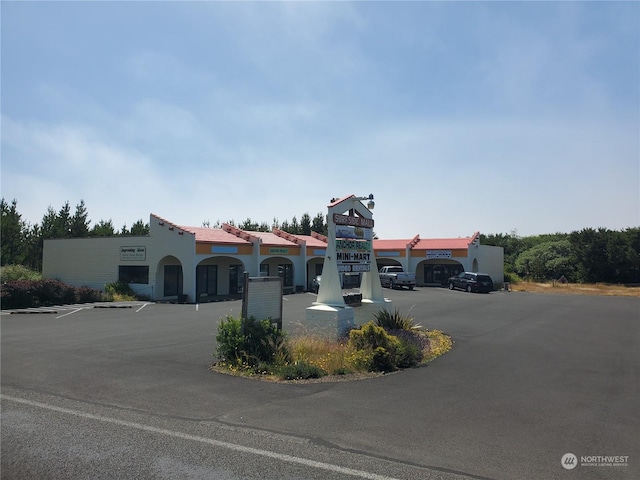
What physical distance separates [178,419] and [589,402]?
6582 millimetres

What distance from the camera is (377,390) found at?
28.1 feet

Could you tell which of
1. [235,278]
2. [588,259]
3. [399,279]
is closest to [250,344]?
[235,278]

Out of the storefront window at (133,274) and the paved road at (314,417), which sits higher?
the storefront window at (133,274)

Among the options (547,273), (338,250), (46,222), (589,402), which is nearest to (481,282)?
(547,273)

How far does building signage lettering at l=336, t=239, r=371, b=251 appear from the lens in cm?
1365

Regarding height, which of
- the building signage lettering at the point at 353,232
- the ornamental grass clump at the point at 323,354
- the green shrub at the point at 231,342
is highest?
the building signage lettering at the point at 353,232

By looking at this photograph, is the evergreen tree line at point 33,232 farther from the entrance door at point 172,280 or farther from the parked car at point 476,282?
the parked car at point 476,282

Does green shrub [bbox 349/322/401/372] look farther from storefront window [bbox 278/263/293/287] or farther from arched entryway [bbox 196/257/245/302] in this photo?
storefront window [bbox 278/263/293/287]

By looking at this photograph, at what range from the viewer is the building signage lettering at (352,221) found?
13.6 meters

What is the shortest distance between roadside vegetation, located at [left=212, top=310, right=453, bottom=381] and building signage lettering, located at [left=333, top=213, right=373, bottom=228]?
3.65 meters

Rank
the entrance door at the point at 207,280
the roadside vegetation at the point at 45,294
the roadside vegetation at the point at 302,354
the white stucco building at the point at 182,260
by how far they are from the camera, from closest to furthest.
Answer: the roadside vegetation at the point at 302,354, the roadside vegetation at the point at 45,294, the white stucco building at the point at 182,260, the entrance door at the point at 207,280

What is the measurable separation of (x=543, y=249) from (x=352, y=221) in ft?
188
